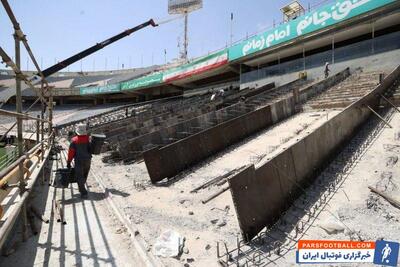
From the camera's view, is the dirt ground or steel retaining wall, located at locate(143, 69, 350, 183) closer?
the dirt ground

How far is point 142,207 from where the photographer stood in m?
5.35

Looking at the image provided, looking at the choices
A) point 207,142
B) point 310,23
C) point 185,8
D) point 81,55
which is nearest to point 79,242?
point 207,142

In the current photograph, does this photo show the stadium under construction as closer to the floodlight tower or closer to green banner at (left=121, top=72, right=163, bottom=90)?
green banner at (left=121, top=72, right=163, bottom=90)

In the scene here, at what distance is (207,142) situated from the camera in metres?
8.92

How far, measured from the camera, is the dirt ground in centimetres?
401

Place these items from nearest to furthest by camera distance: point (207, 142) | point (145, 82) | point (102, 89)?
1. point (207, 142)
2. point (145, 82)
3. point (102, 89)

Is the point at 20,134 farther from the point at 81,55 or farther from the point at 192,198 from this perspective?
the point at 81,55

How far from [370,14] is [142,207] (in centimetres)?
1611

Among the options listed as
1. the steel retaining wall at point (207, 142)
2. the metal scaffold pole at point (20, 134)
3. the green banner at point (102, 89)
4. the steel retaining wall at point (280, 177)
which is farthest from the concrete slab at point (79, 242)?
the green banner at point (102, 89)

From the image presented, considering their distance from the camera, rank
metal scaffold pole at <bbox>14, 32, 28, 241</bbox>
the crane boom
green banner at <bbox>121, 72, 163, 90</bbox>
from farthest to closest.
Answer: green banner at <bbox>121, 72, 163, 90</bbox> → the crane boom → metal scaffold pole at <bbox>14, 32, 28, 241</bbox>

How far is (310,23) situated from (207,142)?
1306 centimetres

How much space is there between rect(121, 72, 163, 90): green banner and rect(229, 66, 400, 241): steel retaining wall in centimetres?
2807

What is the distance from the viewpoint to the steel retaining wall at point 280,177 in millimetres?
3979

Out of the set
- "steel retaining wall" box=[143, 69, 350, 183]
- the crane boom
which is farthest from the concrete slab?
the crane boom
